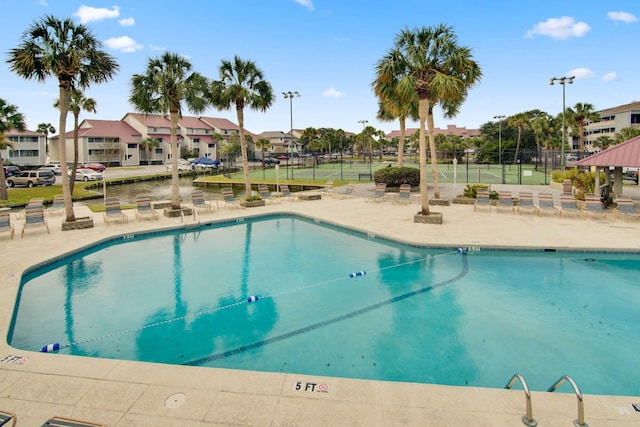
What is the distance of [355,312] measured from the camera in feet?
27.0

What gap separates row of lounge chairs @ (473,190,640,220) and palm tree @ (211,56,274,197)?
39.1ft

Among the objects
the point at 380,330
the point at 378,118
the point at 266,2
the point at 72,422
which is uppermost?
the point at 266,2

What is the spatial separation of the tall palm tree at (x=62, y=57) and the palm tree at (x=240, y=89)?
568 cm

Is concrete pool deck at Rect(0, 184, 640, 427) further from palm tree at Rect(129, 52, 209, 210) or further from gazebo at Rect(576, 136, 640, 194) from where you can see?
gazebo at Rect(576, 136, 640, 194)

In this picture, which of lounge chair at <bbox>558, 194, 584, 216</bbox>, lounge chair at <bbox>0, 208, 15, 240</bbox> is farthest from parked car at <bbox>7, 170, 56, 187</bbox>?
lounge chair at <bbox>558, 194, 584, 216</bbox>

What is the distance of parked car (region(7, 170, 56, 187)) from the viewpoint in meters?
32.8

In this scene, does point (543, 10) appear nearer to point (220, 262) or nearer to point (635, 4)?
point (635, 4)

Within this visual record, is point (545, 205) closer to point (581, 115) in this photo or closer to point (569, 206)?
point (569, 206)

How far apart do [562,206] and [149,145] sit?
6237 centimetres

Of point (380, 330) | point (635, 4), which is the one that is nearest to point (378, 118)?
point (635, 4)

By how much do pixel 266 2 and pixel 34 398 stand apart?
21.3m

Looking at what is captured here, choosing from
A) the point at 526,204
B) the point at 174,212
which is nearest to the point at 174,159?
the point at 174,212

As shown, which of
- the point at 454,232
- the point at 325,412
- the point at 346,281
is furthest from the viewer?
the point at 454,232

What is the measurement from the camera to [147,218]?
17.4m
